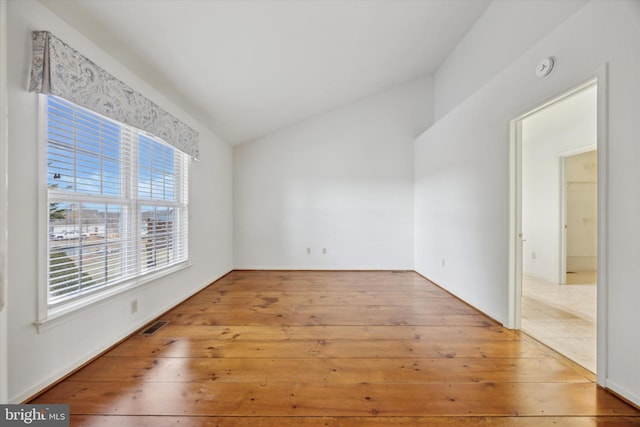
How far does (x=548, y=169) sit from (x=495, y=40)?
2.43 metres

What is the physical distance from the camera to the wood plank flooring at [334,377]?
1330 millimetres

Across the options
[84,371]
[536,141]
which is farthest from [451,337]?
[536,141]

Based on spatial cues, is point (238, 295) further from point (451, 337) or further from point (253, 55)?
point (253, 55)

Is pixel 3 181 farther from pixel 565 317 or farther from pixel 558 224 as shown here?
pixel 558 224

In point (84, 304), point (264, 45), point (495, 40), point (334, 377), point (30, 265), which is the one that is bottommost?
point (334, 377)

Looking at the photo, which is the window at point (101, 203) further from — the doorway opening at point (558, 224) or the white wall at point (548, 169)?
the white wall at point (548, 169)

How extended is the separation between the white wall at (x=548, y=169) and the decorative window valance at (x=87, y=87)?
16.3ft

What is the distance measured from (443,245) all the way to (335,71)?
9.77 ft

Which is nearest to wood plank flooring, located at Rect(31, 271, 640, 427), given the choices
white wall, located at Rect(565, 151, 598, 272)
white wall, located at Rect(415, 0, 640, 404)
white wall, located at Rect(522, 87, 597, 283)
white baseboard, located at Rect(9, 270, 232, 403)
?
white baseboard, located at Rect(9, 270, 232, 403)

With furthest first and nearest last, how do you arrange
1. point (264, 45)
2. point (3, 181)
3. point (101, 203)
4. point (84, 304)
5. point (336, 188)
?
point (336, 188) < point (264, 45) < point (101, 203) < point (84, 304) < point (3, 181)

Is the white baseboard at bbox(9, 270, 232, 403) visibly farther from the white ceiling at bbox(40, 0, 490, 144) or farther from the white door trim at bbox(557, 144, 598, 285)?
the white door trim at bbox(557, 144, 598, 285)

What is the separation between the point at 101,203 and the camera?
1.92 m

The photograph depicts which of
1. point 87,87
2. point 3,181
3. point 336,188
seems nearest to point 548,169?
point 336,188

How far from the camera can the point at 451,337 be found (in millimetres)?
2186
